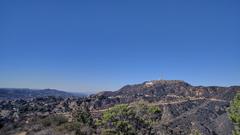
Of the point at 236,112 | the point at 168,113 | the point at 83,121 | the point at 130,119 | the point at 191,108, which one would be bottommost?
the point at 83,121

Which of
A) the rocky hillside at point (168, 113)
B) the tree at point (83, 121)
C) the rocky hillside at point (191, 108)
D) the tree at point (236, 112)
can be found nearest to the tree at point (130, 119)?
the rocky hillside at point (168, 113)

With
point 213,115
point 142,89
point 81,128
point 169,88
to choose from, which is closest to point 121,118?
point 81,128

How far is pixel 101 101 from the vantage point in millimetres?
131250

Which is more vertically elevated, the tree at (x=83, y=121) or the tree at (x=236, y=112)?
the tree at (x=236, y=112)

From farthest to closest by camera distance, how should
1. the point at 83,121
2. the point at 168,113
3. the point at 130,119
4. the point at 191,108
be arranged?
the point at 191,108 < the point at 168,113 < the point at 83,121 < the point at 130,119

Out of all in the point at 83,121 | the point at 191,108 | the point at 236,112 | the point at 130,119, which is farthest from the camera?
the point at 191,108

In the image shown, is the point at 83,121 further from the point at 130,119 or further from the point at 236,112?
the point at 236,112

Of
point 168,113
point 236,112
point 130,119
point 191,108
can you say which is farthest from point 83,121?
point 191,108

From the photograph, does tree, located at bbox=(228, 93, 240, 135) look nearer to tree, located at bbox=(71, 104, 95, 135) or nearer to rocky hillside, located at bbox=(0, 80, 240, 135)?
rocky hillside, located at bbox=(0, 80, 240, 135)

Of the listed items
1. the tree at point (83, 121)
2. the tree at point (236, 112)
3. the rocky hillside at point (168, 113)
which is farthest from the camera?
the rocky hillside at point (168, 113)

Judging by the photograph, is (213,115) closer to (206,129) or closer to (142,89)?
(206,129)

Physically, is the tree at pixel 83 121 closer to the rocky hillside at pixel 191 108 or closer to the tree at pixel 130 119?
the tree at pixel 130 119

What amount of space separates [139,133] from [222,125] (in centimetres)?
4475

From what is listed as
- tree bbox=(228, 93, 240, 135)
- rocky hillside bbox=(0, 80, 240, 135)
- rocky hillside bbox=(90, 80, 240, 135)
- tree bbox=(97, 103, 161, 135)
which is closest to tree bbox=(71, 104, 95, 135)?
rocky hillside bbox=(0, 80, 240, 135)
